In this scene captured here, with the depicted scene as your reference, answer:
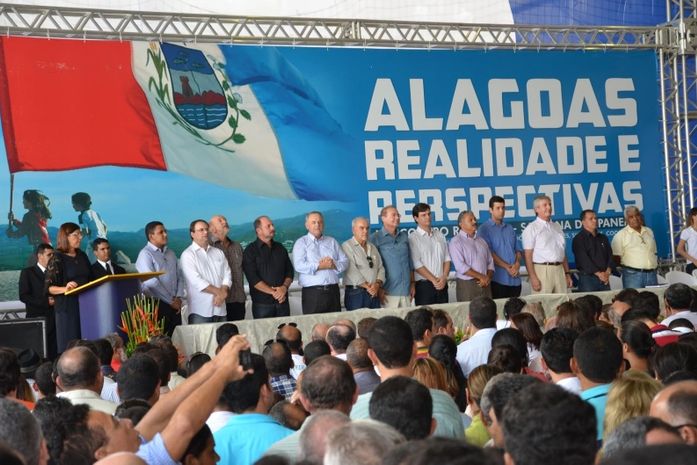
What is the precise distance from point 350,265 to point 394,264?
17.8 inches

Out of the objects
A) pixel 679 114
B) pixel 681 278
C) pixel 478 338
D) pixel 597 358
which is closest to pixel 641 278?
pixel 681 278

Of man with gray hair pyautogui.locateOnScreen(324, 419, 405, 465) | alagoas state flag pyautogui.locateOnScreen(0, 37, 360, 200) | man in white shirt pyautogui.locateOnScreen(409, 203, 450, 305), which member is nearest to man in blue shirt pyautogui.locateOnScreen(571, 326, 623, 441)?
man with gray hair pyautogui.locateOnScreen(324, 419, 405, 465)

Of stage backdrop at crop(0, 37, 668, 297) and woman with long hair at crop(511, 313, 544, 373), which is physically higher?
stage backdrop at crop(0, 37, 668, 297)

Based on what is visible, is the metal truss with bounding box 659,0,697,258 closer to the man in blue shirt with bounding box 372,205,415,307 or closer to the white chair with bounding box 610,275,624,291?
the white chair with bounding box 610,275,624,291

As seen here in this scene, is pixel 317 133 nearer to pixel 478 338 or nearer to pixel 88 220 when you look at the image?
pixel 88 220

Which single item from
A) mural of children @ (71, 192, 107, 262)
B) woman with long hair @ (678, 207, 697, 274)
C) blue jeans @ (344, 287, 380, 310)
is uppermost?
mural of children @ (71, 192, 107, 262)

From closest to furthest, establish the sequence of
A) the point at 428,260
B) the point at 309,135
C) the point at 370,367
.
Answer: the point at 370,367, the point at 428,260, the point at 309,135

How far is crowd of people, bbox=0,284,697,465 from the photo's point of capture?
6.31 feet

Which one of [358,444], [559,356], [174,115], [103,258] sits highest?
[174,115]

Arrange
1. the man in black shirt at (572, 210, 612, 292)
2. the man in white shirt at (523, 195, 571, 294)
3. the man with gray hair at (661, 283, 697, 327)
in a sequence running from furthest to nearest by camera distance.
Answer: the man in black shirt at (572, 210, 612, 292) < the man in white shirt at (523, 195, 571, 294) < the man with gray hair at (661, 283, 697, 327)

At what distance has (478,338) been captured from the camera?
5730 mm

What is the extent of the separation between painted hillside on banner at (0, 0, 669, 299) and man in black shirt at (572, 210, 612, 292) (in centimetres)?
53

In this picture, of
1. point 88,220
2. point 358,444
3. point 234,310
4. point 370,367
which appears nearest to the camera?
point 358,444

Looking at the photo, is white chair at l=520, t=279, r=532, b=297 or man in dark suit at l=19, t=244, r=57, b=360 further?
white chair at l=520, t=279, r=532, b=297
